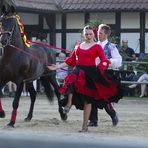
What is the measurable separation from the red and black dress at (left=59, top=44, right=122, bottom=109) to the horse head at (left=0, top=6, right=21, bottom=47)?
137cm

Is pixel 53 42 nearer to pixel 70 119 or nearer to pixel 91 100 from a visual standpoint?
pixel 70 119

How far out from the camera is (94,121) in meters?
9.01

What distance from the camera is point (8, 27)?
908cm

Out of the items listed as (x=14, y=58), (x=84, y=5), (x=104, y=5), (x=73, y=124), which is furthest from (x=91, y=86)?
(x=84, y=5)

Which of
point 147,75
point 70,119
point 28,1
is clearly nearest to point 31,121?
point 70,119

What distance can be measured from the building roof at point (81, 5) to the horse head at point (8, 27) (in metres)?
11.0

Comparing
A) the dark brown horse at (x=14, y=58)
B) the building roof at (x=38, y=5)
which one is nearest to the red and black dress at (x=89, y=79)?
the dark brown horse at (x=14, y=58)

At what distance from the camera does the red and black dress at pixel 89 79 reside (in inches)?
311

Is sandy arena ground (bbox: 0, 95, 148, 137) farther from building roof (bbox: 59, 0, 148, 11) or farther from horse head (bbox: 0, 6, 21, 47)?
building roof (bbox: 59, 0, 148, 11)

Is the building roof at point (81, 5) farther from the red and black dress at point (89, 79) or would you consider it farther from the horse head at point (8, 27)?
the red and black dress at point (89, 79)

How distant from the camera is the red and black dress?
7906mm

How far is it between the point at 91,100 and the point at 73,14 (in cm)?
1446

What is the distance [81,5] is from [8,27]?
1298 cm

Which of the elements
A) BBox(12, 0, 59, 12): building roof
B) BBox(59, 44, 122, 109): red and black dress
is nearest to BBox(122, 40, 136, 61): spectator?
BBox(12, 0, 59, 12): building roof
